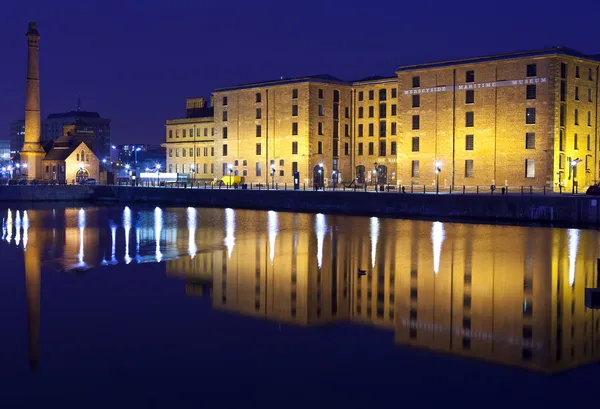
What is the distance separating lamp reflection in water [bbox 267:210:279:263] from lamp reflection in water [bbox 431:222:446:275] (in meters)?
6.64

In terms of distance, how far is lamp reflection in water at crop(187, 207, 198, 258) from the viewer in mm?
31312

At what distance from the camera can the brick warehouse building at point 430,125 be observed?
58.2 meters

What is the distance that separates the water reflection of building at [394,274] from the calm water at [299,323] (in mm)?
83

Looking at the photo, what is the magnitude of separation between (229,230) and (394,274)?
62.7ft

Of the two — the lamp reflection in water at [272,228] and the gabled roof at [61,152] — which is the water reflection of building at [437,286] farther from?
the gabled roof at [61,152]

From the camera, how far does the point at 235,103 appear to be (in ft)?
279

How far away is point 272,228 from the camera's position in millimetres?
43125

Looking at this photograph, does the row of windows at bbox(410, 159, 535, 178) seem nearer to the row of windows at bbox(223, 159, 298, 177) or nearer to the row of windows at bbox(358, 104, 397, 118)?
the row of windows at bbox(358, 104, 397, 118)

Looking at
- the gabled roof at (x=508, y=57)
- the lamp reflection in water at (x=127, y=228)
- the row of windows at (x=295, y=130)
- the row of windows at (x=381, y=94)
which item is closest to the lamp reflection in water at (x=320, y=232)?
the lamp reflection in water at (x=127, y=228)

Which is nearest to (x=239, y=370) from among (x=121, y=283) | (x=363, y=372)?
(x=363, y=372)

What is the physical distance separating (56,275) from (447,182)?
45021 millimetres

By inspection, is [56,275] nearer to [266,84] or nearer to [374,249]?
[374,249]

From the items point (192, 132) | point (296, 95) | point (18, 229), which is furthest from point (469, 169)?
A: point (192, 132)

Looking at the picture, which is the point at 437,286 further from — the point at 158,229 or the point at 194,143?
the point at 194,143
